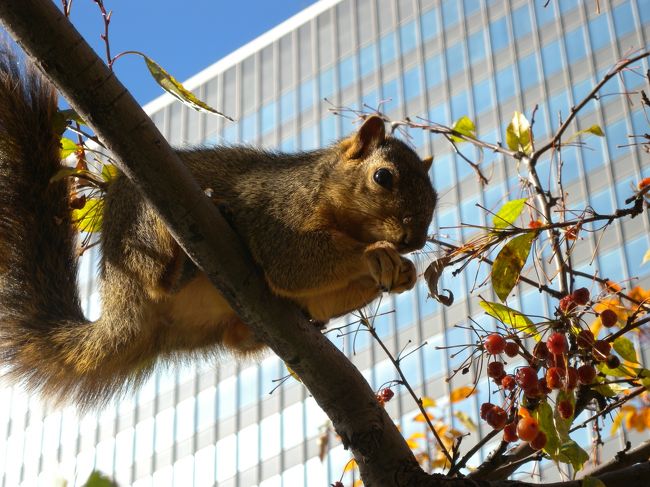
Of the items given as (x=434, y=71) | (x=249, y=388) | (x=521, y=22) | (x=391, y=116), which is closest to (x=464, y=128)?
(x=521, y=22)

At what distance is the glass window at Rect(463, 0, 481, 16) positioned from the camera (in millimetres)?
33281

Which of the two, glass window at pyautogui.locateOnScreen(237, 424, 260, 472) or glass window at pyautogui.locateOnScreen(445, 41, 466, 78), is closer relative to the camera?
glass window at pyautogui.locateOnScreen(237, 424, 260, 472)

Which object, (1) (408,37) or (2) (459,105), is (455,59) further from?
(1) (408,37)

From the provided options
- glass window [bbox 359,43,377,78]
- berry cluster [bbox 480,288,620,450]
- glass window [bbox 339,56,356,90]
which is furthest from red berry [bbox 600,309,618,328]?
glass window [bbox 339,56,356,90]

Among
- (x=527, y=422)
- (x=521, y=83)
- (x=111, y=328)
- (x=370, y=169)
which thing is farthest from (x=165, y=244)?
(x=521, y=83)

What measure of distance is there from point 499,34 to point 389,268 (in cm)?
3014

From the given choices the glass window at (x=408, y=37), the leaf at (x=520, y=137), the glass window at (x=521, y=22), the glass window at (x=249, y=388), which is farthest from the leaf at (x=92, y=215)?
the glass window at (x=408, y=37)

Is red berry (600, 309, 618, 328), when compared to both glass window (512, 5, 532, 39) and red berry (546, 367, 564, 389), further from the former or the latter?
glass window (512, 5, 532, 39)

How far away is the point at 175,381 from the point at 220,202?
104ft

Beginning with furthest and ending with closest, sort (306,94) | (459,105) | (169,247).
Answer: (306,94), (459,105), (169,247)

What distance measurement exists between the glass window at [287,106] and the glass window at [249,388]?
31.0 feet

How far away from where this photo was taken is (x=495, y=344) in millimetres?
2713

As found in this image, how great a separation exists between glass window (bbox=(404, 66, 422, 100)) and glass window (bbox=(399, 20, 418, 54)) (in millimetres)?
1017

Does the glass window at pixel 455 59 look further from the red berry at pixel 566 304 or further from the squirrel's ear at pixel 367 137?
the red berry at pixel 566 304
